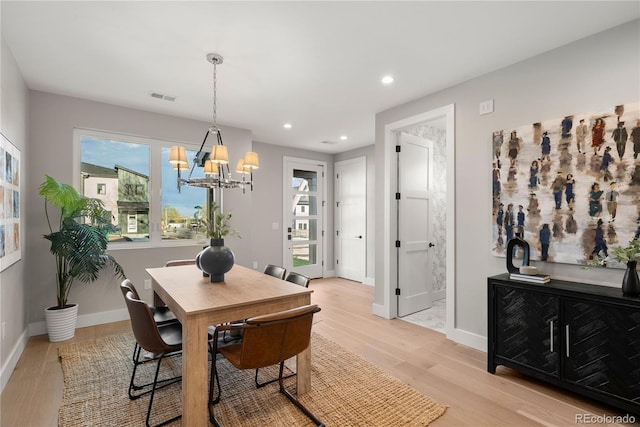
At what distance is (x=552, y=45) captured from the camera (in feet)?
8.20

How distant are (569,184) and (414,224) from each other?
1.94m

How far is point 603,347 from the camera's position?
2016 mm

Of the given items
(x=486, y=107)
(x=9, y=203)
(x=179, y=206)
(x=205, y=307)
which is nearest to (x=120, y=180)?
(x=179, y=206)

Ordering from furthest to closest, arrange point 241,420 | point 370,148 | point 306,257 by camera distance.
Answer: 1. point 306,257
2. point 370,148
3. point 241,420

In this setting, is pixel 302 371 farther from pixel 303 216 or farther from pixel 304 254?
pixel 303 216

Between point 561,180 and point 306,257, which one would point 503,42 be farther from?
point 306,257

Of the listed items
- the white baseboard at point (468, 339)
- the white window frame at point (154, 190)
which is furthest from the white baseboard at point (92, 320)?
the white baseboard at point (468, 339)

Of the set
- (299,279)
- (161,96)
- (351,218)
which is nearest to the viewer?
(299,279)

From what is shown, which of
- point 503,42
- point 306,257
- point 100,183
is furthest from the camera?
point 306,257

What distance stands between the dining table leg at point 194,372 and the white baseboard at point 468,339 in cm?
250

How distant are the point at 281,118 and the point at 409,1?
8.68ft

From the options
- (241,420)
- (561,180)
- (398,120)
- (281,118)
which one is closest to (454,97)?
(398,120)

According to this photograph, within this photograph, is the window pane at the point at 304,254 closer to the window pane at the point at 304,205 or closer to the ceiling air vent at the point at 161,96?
the window pane at the point at 304,205

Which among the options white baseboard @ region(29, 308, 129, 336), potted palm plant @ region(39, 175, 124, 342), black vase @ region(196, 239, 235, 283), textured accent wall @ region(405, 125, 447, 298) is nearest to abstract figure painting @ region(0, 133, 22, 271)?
potted palm plant @ region(39, 175, 124, 342)
